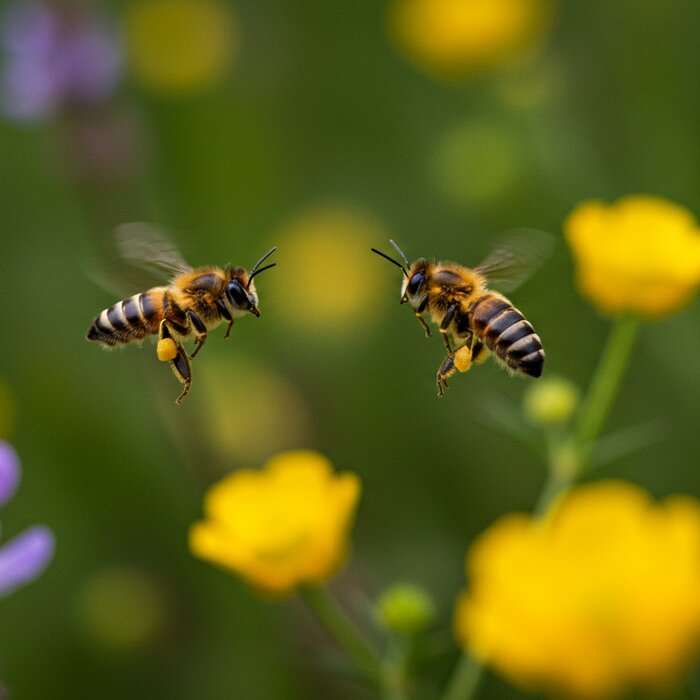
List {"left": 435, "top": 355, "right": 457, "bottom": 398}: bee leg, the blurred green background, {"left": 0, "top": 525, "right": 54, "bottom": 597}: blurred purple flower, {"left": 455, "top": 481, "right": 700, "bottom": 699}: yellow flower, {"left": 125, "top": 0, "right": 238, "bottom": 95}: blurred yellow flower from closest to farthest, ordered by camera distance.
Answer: {"left": 455, "top": 481, "right": 700, "bottom": 699}: yellow flower → {"left": 0, "top": 525, "right": 54, "bottom": 597}: blurred purple flower → {"left": 435, "top": 355, "right": 457, "bottom": 398}: bee leg → the blurred green background → {"left": 125, "top": 0, "right": 238, "bottom": 95}: blurred yellow flower

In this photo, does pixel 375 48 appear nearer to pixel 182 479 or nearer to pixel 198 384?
pixel 198 384

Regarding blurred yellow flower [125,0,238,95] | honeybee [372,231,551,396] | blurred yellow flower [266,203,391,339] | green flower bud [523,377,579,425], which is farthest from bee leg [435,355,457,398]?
blurred yellow flower [125,0,238,95]

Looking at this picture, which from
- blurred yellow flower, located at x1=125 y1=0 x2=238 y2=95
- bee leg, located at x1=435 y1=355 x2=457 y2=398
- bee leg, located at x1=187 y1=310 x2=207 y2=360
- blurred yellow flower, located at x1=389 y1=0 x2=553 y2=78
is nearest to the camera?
bee leg, located at x1=435 y1=355 x2=457 y2=398

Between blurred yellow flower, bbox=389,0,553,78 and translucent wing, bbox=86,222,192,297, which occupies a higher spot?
translucent wing, bbox=86,222,192,297

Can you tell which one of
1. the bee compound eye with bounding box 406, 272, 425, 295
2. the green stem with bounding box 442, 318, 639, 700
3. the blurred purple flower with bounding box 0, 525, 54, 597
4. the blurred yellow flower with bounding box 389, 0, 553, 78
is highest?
the blurred purple flower with bounding box 0, 525, 54, 597

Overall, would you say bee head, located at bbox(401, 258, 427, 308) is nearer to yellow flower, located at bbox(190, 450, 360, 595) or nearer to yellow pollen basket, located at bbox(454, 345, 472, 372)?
yellow pollen basket, located at bbox(454, 345, 472, 372)

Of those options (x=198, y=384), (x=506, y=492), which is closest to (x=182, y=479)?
(x=198, y=384)
